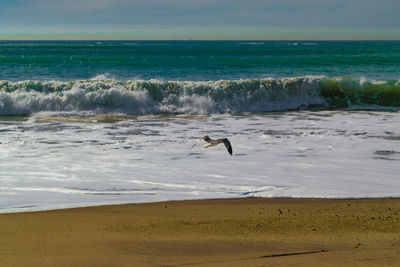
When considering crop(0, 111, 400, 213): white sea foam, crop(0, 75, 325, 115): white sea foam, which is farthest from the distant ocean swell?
crop(0, 111, 400, 213): white sea foam

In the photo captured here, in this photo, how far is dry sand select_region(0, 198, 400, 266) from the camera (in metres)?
3.89

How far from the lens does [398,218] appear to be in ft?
16.4

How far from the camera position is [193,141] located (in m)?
9.59

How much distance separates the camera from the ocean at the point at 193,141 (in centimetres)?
617

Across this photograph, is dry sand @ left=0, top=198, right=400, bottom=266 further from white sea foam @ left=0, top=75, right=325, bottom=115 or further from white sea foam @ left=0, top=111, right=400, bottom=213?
white sea foam @ left=0, top=75, right=325, bottom=115

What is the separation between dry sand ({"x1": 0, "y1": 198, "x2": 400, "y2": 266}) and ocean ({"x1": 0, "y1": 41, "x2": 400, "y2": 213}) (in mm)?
437

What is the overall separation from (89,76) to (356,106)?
13.7 metres

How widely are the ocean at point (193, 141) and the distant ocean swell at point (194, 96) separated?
4cm

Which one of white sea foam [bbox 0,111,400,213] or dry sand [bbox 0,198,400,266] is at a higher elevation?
dry sand [bbox 0,198,400,266]

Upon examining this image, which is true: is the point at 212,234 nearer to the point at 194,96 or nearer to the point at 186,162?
the point at 186,162

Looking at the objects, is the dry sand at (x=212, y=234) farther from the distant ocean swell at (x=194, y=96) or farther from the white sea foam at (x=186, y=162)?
the distant ocean swell at (x=194, y=96)

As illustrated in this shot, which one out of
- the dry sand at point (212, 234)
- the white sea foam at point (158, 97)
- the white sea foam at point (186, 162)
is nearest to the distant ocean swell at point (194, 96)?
the white sea foam at point (158, 97)

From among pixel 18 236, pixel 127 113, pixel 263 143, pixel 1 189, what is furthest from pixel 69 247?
pixel 127 113

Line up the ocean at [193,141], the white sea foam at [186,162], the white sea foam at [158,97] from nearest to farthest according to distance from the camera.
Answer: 1. the white sea foam at [186,162]
2. the ocean at [193,141]
3. the white sea foam at [158,97]
